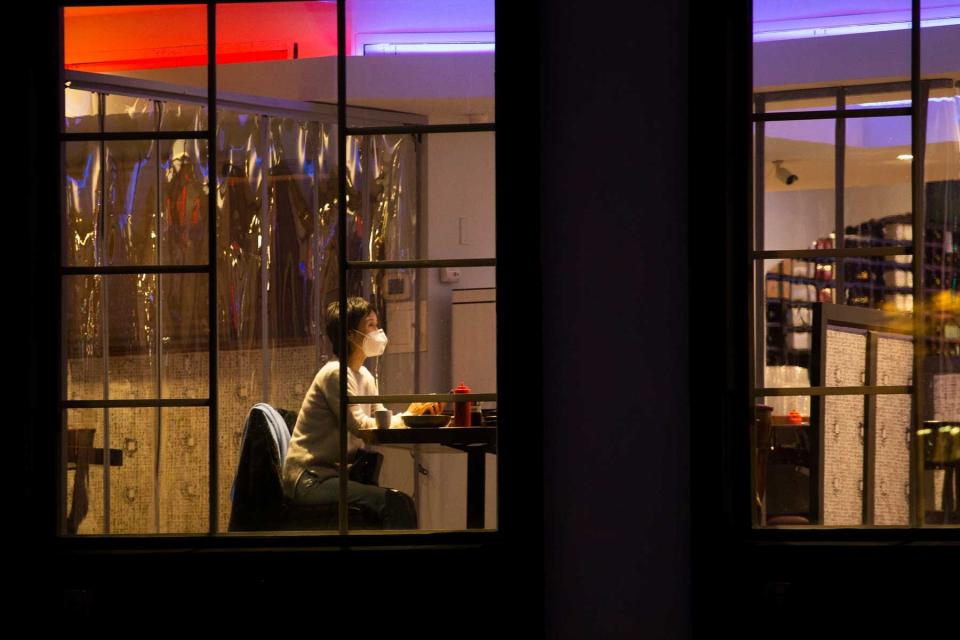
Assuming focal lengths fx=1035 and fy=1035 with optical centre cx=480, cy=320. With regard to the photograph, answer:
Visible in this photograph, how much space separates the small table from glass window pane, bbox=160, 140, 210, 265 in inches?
49.0

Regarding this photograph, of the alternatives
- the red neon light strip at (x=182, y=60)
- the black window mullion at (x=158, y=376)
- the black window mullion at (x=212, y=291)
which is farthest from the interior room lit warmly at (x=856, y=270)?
the black window mullion at (x=158, y=376)

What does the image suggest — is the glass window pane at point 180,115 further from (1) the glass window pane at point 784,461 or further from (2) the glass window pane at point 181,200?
(1) the glass window pane at point 784,461

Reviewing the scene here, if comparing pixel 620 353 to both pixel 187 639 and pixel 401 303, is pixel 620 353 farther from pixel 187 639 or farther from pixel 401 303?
pixel 187 639

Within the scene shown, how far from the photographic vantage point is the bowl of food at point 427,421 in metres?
3.53

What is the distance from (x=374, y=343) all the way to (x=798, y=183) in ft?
4.97

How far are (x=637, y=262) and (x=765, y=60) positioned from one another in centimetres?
77

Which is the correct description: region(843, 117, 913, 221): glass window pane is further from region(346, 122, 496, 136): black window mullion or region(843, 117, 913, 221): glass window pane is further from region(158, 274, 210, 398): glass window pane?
region(158, 274, 210, 398): glass window pane

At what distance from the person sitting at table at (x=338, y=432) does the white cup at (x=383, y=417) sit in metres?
0.02

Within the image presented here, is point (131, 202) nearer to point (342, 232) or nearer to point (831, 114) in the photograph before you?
point (342, 232)

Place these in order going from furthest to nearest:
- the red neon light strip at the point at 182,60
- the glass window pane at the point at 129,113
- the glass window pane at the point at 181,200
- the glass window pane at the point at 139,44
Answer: the glass window pane at the point at 181,200
the red neon light strip at the point at 182,60
the glass window pane at the point at 129,113
the glass window pane at the point at 139,44

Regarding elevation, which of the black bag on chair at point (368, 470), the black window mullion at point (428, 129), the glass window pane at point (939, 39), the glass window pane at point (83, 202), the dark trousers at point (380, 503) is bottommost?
the dark trousers at point (380, 503)

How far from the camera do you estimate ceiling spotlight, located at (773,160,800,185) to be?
312 cm

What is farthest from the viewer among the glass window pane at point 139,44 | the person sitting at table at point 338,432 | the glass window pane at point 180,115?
the glass window pane at point 180,115

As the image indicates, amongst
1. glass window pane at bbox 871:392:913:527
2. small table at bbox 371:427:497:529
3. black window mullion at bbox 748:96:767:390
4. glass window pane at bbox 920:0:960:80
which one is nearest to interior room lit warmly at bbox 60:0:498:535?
small table at bbox 371:427:497:529
